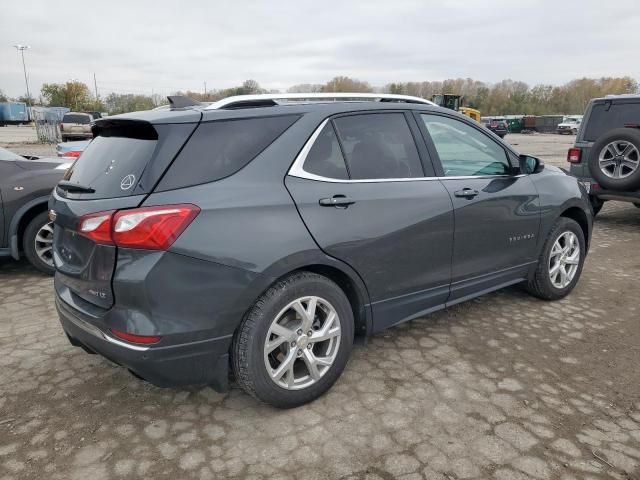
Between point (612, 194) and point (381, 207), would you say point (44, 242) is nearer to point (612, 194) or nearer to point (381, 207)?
point (381, 207)

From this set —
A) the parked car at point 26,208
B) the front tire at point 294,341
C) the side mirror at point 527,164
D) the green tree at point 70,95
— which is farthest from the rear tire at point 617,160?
the green tree at point 70,95

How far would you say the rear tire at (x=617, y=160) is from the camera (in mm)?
6414

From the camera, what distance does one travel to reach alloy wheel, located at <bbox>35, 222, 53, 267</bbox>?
202 inches

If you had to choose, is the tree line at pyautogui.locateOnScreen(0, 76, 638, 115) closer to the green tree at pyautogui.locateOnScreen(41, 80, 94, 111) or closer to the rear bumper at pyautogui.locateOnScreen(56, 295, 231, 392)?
the green tree at pyautogui.locateOnScreen(41, 80, 94, 111)

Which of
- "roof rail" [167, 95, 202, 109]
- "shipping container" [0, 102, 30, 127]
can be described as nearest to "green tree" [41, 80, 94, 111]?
"shipping container" [0, 102, 30, 127]

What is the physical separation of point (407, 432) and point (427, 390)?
1.48ft

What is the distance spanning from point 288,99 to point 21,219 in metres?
Result: 3.57

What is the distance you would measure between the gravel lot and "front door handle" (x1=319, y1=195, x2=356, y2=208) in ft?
3.70

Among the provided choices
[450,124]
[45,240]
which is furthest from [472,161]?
[45,240]

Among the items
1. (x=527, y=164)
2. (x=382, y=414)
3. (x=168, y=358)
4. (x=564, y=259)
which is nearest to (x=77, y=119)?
(x=527, y=164)

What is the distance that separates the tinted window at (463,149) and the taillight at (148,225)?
6.25 ft

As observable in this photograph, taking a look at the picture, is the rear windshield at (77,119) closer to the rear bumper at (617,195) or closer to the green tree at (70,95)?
the rear bumper at (617,195)

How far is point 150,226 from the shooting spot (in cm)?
228

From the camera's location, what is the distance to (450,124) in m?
3.64
